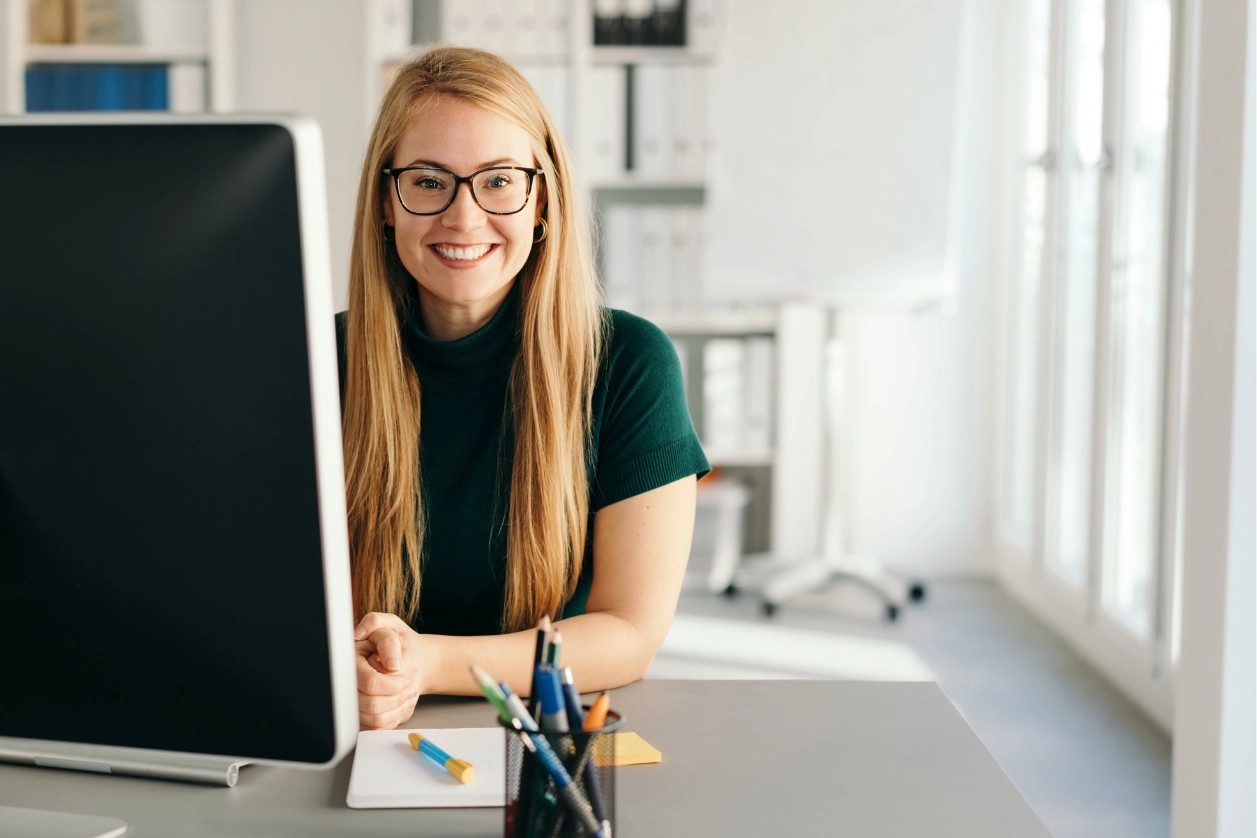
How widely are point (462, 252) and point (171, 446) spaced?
2.28ft

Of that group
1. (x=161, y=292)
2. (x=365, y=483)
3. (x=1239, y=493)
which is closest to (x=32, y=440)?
(x=161, y=292)

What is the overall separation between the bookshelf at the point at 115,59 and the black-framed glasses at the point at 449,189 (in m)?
3.06

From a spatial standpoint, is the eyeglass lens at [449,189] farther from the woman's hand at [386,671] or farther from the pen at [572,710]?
the pen at [572,710]

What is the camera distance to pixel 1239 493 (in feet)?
6.22

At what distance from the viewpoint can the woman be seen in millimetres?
1404

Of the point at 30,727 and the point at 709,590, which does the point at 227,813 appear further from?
the point at 709,590

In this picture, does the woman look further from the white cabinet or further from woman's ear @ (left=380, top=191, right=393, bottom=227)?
the white cabinet

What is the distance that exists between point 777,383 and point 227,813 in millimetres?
3549

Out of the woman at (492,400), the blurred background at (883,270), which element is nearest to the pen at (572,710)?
the woman at (492,400)

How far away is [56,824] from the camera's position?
0.88 meters

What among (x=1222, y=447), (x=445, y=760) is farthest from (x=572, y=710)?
(x=1222, y=447)

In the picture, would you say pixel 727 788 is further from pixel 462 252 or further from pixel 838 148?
pixel 838 148

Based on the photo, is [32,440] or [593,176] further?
[593,176]

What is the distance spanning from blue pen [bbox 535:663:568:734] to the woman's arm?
1.00 feet
